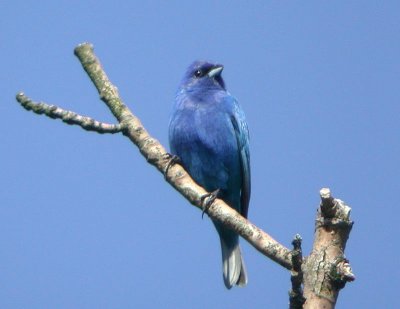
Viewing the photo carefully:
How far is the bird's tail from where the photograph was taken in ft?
29.0

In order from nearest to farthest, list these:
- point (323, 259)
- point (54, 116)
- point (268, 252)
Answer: point (323, 259), point (268, 252), point (54, 116)

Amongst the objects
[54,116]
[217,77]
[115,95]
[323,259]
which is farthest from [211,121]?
[323,259]

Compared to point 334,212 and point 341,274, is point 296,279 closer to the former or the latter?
point 341,274

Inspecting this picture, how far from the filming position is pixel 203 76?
10227 millimetres

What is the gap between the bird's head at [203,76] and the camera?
1004cm

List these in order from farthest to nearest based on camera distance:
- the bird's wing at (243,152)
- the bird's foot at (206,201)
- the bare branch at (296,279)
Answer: the bird's wing at (243,152) < the bird's foot at (206,201) < the bare branch at (296,279)

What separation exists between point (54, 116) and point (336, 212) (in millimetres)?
2782

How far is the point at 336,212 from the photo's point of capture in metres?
4.62

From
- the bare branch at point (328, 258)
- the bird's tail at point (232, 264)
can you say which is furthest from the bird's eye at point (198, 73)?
the bare branch at point (328, 258)

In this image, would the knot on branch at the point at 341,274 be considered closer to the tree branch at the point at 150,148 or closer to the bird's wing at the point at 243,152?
the tree branch at the point at 150,148

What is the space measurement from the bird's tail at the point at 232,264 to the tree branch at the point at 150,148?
8.99 ft

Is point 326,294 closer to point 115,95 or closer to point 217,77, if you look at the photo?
point 115,95

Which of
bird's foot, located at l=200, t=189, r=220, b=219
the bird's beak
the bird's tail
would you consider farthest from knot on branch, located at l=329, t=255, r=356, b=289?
the bird's beak

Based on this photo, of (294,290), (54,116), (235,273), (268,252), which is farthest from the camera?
(235,273)
